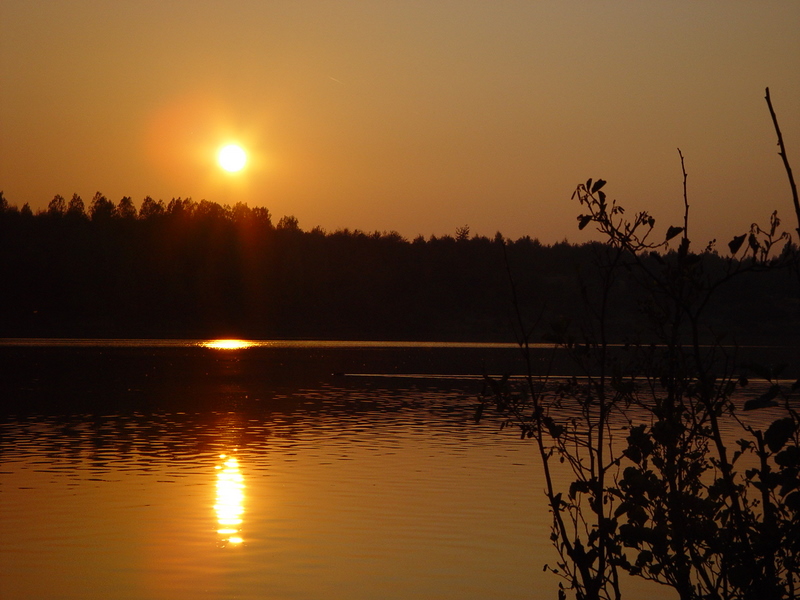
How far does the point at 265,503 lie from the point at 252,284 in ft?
449

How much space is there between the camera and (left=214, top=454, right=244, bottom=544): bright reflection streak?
14.7 metres

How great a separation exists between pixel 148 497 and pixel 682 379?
12.3m

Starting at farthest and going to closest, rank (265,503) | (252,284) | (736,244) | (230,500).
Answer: (252,284), (230,500), (265,503), (736,244)

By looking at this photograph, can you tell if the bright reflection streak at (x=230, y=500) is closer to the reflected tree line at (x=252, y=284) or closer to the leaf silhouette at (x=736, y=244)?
the leaf silhouette at (x=736, y=244)

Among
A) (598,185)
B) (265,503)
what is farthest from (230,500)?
(598,185)

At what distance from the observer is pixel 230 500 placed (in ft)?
56.1

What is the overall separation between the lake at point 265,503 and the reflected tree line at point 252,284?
94781 millimetres

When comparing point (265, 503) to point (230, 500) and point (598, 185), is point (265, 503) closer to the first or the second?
point (230, 500)

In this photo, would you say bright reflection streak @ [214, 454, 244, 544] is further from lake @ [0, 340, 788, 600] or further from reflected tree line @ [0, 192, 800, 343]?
reflected tree line @ [0, 192, 800, 343]

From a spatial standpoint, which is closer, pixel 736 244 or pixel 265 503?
pixel 736 244

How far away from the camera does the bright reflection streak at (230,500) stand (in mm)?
14737

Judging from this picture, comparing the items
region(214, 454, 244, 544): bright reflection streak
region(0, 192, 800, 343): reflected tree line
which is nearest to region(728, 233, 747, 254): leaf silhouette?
region(214, 454, 244, 544): bright reflection streak

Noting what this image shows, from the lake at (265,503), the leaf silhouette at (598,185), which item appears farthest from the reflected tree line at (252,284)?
the leaf silhouette at (598,185)

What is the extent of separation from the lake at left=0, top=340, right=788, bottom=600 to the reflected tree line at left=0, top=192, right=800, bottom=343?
94781mm
